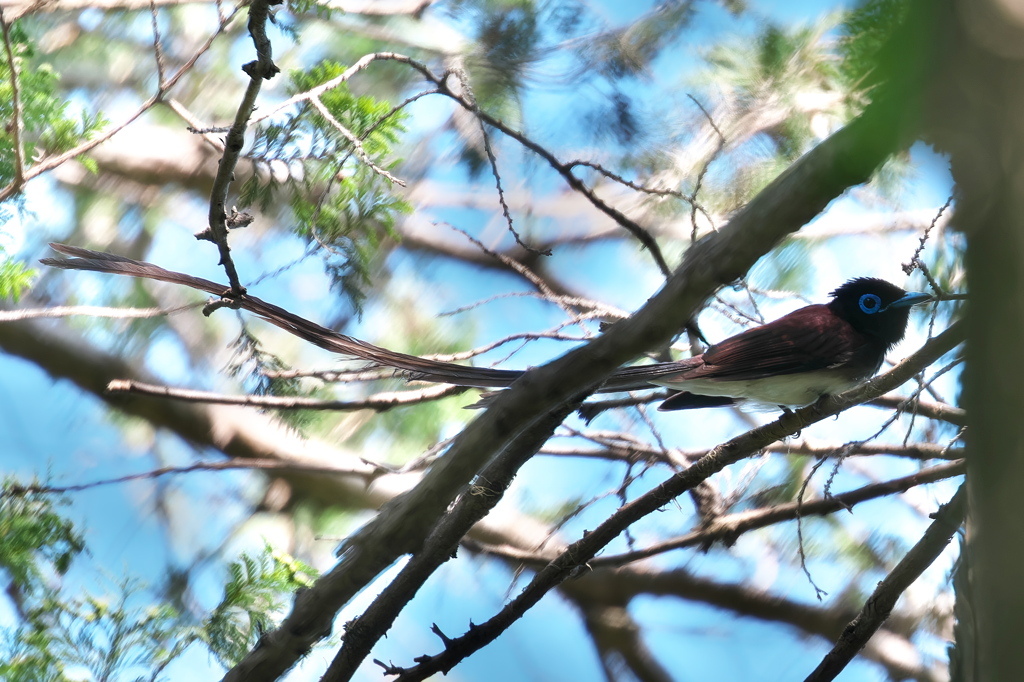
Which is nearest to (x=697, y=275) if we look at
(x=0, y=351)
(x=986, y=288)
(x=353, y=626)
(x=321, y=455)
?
(x=986, y=288)

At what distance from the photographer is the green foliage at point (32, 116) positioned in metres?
1.15

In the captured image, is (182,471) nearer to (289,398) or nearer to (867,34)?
(289,398)

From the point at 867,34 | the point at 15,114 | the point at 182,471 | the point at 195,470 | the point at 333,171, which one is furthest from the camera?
the point at 195,470

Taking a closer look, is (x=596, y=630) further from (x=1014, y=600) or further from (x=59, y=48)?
(x=59, y=48)

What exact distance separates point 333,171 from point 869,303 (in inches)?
38.5

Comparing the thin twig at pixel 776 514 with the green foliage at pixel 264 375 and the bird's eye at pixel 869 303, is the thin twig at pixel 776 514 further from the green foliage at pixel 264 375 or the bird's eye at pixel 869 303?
the green foliage at pixel 264 375

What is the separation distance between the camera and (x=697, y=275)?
601 mm

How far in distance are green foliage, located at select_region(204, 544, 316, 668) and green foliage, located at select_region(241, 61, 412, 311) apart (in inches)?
19.0

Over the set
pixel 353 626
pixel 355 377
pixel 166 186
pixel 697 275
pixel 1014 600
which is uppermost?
pixel 166 186

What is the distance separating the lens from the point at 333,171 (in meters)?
1.13

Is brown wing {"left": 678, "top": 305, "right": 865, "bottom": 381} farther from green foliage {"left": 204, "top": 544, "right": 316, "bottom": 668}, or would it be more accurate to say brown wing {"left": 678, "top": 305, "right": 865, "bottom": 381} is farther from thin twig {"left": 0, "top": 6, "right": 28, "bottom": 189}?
thin twig {"left": 0, "top": 6, "right": 28, "bottom": 189}

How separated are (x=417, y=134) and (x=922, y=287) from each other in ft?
3.51

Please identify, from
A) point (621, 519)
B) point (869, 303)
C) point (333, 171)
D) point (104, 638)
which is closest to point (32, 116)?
point (333, 171)

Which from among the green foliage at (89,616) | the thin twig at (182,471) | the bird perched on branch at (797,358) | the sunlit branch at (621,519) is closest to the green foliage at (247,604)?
the green foliage at (89,616)
